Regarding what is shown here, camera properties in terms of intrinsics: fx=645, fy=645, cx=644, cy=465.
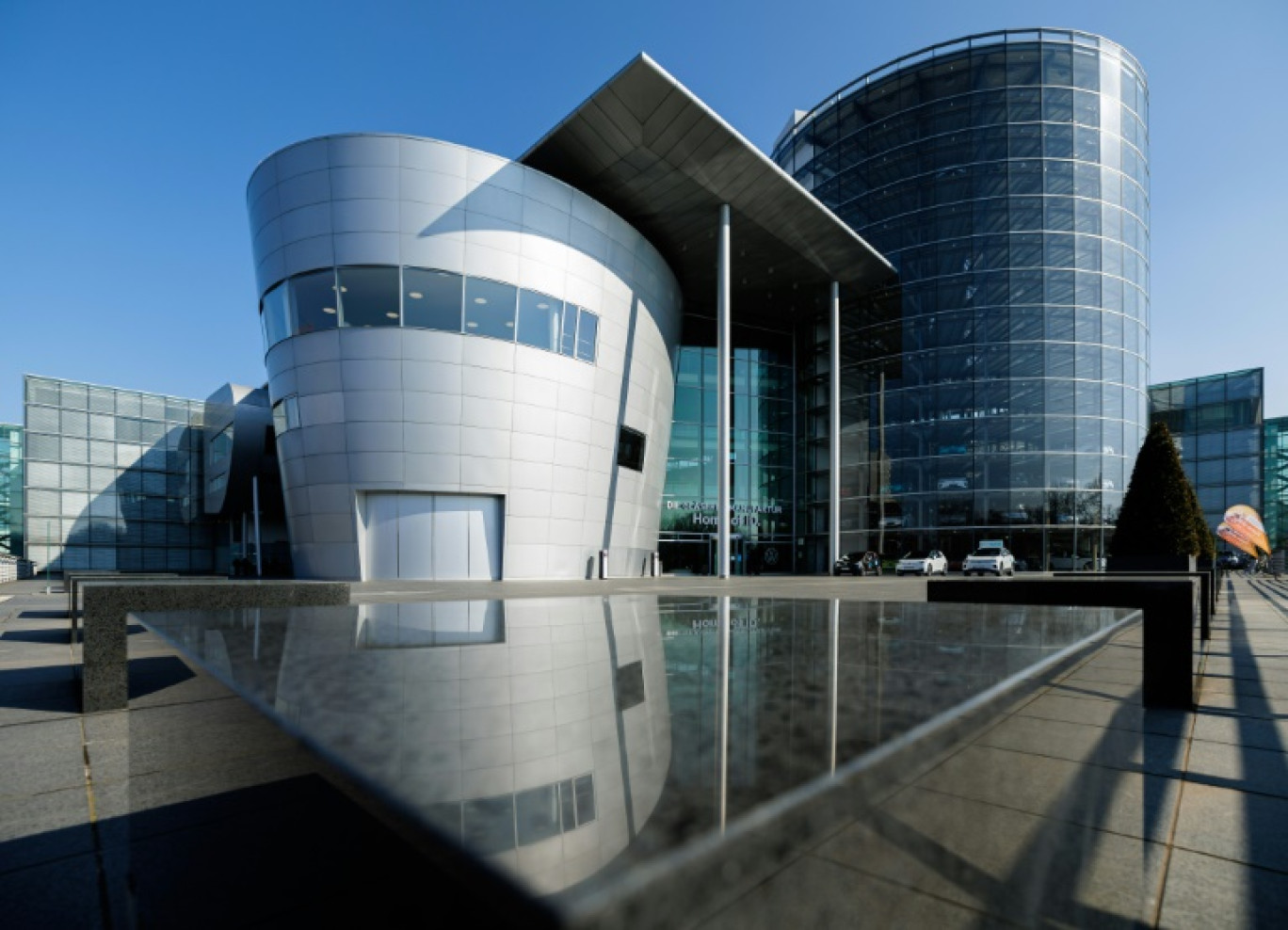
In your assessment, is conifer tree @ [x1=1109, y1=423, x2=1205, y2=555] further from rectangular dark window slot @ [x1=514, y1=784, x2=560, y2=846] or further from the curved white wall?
rectangular dark window slot @ [x1=514, y1=784, x2=560, y2=846]

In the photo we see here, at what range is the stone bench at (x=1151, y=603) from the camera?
5336 millimetres

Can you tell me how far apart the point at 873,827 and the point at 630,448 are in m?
26.3

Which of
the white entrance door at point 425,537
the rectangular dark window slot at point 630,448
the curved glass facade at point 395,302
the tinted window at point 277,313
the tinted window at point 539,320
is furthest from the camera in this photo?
the rectangular dark window slot at point 630,448

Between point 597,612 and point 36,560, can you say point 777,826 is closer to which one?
point 597,612

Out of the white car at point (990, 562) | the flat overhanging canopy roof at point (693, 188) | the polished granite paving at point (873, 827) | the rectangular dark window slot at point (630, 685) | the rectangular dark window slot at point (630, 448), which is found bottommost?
the white car at point (990, 562)

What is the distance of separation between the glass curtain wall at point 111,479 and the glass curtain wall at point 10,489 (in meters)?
17.0

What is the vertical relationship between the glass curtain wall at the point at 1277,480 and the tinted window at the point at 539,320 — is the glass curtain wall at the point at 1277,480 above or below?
below

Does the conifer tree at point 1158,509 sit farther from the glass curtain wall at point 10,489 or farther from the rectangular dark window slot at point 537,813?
the glass curtain wall at point 10,489

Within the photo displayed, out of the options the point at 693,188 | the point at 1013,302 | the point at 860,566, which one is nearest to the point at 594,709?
the point at 693,188

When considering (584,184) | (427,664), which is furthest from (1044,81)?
(427,664)

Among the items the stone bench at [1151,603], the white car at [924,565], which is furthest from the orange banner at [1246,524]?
the stone bench at [1151,603]

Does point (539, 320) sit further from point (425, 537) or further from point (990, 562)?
point (990, 562)

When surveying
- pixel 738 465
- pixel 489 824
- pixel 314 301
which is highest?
pixel 314 301

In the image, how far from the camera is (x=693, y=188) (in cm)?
2809
